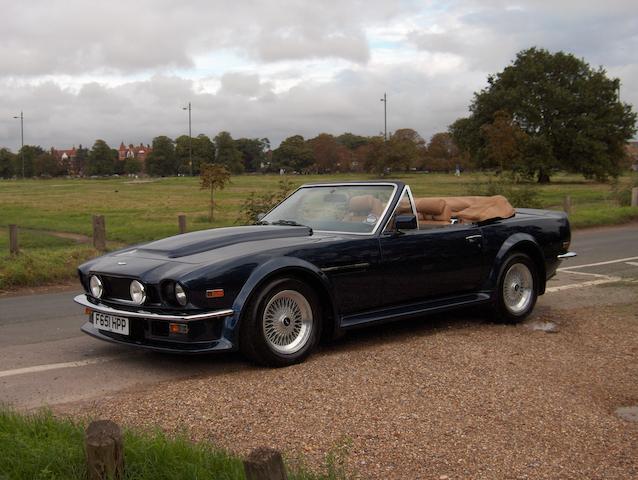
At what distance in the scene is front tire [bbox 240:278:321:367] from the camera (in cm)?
519

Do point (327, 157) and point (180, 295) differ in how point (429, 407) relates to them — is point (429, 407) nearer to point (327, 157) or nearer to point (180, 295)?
point (180, 295)

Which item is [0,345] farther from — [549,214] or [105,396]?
[549,214]

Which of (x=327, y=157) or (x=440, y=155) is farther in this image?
(x=327, y=157)

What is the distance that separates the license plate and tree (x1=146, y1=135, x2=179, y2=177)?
440 feet

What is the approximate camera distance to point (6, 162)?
159 metres

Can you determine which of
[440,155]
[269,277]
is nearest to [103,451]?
[269,277]

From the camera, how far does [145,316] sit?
5.11 m

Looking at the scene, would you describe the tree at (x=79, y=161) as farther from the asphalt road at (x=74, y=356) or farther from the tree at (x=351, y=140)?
the asphalt road at (x=74, y=356)

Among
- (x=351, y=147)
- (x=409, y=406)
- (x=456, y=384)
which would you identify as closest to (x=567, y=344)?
(x=456, y=384)

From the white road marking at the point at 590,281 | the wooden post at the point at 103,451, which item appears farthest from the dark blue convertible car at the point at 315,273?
the wooden post at the point at 103,451

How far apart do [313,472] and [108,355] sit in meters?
3.23

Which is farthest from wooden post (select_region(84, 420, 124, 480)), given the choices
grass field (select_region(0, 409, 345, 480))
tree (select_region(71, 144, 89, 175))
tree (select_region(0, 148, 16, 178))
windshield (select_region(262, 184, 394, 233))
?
tree (select_region(71, 144, 89, 175))

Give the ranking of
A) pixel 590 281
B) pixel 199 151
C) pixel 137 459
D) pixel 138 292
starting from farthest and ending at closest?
pixel 199 151, pixel 590 281, pixel 138 292, pixel 137 459

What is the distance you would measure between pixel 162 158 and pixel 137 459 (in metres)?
137
